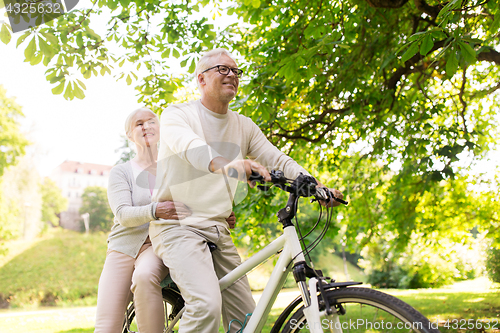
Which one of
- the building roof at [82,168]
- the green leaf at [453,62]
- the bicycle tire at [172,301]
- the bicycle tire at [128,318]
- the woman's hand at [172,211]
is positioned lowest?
the bicycle tire at [128,318]

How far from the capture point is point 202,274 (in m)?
1.89

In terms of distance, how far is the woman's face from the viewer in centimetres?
279

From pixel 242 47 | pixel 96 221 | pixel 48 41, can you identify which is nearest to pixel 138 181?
pixel 48 41

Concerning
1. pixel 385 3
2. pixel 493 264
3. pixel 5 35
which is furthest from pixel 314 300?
pixel 493 264

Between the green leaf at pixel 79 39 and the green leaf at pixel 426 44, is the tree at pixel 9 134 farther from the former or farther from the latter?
the green leaf at pixel 426 44

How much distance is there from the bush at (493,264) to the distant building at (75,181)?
28.7 m

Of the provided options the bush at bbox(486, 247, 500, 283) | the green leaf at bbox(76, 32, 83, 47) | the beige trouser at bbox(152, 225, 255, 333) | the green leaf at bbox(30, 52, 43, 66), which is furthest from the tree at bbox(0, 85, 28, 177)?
the bush at bbox(486, 247, 500, 283)

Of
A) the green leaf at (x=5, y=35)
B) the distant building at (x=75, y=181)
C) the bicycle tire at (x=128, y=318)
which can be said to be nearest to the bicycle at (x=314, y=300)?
the bicycle tire at (x=128, y=318)

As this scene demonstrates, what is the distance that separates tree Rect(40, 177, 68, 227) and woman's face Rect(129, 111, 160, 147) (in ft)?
107

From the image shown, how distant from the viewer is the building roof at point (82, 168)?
3231cm

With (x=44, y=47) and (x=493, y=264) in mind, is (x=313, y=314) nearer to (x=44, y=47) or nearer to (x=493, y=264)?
(x=44, y=47)

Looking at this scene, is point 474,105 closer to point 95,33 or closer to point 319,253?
point 95,33

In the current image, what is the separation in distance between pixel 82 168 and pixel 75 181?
2538 mm

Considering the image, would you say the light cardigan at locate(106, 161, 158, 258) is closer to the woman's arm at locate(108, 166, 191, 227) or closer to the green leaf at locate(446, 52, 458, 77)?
the woman's arm at locate(108, 166, 191, 227)
